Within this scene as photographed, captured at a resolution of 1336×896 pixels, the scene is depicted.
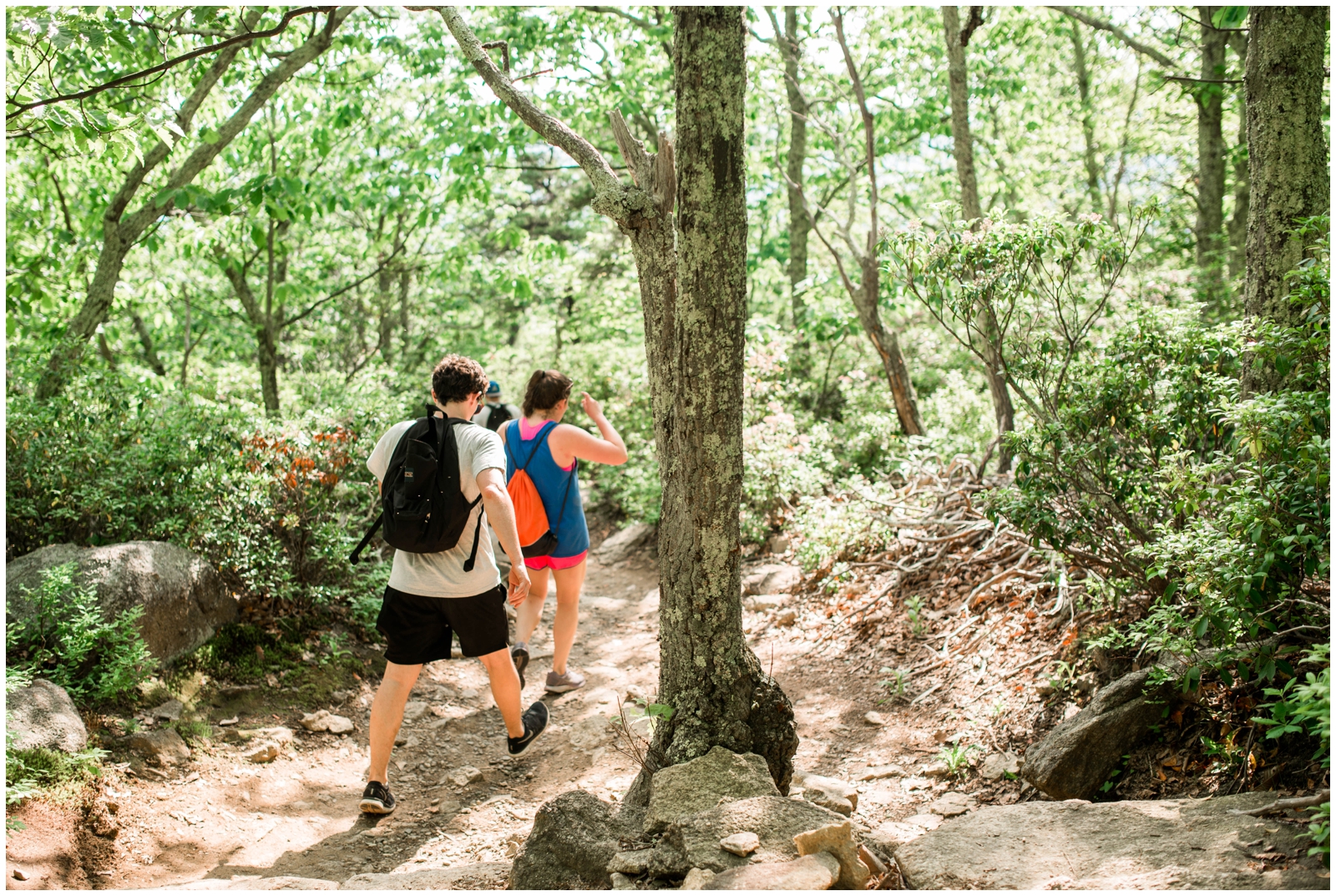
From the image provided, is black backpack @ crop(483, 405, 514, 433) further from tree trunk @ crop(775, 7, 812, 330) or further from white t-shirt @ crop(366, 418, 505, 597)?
tree trunk @ crop(775, 7, 812, 330)

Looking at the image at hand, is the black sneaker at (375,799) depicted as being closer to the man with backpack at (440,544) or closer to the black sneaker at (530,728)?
the man with backpack at (440,544)

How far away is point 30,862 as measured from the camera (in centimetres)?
309

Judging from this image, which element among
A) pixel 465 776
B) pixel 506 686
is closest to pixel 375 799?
pixel 465 776

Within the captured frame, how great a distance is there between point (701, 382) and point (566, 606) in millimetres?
2312

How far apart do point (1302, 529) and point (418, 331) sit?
15.8 meters

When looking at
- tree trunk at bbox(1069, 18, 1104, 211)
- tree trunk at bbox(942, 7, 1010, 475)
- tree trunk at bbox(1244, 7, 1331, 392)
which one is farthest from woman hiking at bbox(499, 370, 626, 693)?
tree trunk at bbox(1069, 18, 1104, 211)

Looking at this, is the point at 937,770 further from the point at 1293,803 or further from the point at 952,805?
the point at 1293,803

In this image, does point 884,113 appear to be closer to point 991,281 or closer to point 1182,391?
point 991,281

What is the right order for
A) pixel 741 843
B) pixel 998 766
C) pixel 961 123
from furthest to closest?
pixel 961 123 → pixel 998 766 → pixel 741 843

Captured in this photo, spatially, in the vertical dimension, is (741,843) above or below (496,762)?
above

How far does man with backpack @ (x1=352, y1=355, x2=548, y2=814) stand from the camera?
3752 mm

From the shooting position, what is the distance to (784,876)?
8.25 feet

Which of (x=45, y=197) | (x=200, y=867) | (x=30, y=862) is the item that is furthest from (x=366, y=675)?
(x=45, y=197)

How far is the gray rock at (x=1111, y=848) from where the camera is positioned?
2439 millimetres
